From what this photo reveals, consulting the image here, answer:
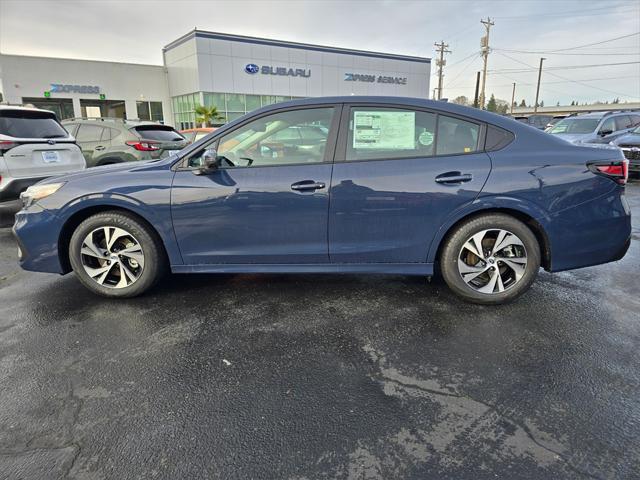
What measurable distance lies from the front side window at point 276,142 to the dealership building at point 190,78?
29117 millimetres

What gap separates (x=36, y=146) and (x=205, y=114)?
2589 centimetres

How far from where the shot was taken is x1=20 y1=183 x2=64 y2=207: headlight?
11.6 feet

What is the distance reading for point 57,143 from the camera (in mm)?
6508

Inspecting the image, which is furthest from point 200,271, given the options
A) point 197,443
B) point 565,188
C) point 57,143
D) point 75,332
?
point 57,143

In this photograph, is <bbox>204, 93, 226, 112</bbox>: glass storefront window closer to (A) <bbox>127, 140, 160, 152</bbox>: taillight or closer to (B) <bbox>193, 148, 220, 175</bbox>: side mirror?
(A) <bbox>127, 140, 160, 152</bbox>: taillight

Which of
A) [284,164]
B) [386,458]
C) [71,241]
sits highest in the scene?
[284,164]

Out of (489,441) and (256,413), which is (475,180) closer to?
(489,441)

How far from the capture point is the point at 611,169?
127 inches

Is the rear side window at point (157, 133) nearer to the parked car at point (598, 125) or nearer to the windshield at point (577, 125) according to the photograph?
→ the parked car at point (598, 125)

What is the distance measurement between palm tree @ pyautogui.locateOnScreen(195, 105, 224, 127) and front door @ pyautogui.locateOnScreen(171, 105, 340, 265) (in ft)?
94.8

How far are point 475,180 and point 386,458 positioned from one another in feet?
7.17

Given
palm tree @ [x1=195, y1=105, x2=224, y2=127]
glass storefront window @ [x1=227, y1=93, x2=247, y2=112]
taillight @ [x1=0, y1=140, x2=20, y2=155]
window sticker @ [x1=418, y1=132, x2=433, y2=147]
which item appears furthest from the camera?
glass storefront window @ [x1=227, y1=93, x2=247, y2=112]

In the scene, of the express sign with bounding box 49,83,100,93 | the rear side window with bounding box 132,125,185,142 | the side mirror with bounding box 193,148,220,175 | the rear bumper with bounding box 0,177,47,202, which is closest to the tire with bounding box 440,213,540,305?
the side mirror with bounding box 193,148,220,175

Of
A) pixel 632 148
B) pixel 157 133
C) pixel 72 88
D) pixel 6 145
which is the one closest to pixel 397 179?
pixel 6 145
